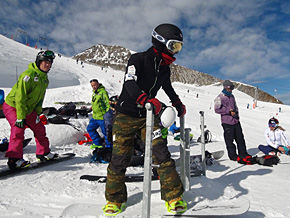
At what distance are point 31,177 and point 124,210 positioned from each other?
1.89m

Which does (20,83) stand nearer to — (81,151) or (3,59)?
(81,151)

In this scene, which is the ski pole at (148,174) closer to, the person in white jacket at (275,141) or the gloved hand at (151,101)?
the gloved hand at (151,101)

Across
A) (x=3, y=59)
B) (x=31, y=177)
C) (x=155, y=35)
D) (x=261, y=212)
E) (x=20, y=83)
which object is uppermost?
(x=3, y=59)

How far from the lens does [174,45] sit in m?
2.26

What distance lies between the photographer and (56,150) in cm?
515

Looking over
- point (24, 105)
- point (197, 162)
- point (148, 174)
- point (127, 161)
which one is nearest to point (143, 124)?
point (127, 161)

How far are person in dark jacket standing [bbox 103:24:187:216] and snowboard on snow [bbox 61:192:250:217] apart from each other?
9 cm

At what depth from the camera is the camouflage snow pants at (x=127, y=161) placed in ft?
7.00

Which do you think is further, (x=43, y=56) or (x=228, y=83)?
(x=228, y=83)

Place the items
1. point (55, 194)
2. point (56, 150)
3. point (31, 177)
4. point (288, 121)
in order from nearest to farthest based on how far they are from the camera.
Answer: point (55, 194), point (31, 177), point (56, 150), point (288, 121)

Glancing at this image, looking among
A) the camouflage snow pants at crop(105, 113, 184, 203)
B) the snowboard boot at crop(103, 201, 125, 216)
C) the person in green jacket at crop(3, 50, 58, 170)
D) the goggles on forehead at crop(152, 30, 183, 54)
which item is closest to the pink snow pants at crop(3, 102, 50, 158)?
the person in green jacket at crop(3, 50, 58, 170)

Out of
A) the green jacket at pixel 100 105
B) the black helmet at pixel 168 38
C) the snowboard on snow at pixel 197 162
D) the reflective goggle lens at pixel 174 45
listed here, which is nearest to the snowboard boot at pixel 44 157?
the green jacket at pixel 100 105

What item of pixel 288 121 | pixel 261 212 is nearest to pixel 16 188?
pixel 261 212

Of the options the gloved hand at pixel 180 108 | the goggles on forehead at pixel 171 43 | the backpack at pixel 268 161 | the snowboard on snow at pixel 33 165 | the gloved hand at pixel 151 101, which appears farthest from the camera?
the backpack at pixel 268 161
